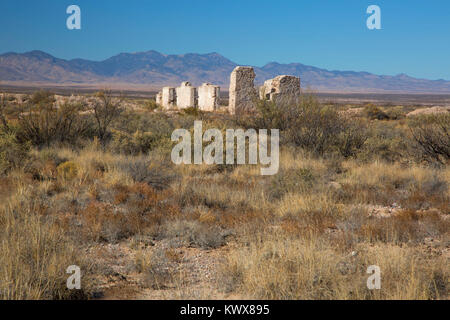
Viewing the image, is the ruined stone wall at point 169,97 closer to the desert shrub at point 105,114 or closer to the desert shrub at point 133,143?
the desert shrub at point 105,114

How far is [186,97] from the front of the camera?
91.0 ft

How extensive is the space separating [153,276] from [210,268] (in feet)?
2.38

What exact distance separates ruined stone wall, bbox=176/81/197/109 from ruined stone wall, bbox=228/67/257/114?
6.01m

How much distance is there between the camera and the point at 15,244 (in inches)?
154

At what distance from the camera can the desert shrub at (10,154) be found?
8.06m

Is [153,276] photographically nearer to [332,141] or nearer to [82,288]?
[82,288]

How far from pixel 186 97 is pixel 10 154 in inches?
780

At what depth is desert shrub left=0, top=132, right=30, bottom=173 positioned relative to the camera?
26.5ft

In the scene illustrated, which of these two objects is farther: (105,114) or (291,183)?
(105,114)

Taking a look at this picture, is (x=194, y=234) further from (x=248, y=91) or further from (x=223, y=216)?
(x=248, y=91)

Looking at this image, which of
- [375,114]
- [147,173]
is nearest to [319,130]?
[147,173]

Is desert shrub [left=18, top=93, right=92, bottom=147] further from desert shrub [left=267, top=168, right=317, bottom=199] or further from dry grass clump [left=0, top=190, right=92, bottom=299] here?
dry grass clump [left=0, top=190, right=92, bottom=299]

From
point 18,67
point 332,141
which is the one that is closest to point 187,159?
point 332,141

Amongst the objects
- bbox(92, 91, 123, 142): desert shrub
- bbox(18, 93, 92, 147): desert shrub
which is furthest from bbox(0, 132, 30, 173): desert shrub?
bbox(92, 91, 123, 142): desert shrub
